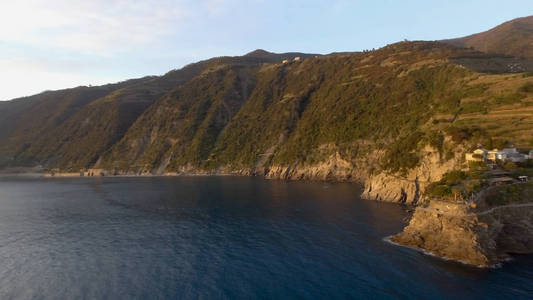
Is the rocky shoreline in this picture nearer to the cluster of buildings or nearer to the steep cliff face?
the steep cliff face

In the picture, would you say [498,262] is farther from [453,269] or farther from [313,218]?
[313,218]

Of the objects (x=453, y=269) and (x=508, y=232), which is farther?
(x=508, y=232)

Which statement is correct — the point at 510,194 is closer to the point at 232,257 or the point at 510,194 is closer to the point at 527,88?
the point at 232,257

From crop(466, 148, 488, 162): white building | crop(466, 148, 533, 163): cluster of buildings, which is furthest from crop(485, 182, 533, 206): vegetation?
crop(466, 148, 488, 162): white building

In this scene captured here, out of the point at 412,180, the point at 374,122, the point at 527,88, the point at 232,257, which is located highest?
the point at 527,88

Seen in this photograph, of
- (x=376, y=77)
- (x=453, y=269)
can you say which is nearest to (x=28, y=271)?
(x=453, y=269)

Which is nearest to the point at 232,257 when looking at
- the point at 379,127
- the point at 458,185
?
the point at 458,185

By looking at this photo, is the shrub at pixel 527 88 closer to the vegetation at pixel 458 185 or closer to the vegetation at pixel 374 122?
the vegetation at pixel 374 122
